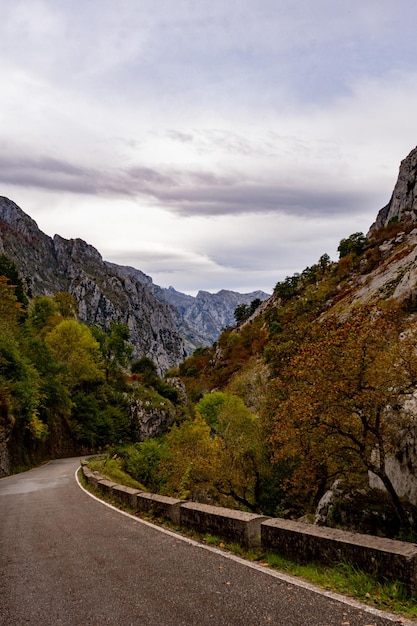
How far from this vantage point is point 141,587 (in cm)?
626

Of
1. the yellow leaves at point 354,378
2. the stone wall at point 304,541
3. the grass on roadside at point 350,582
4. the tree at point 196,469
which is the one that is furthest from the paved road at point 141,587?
the tree at point 196,469

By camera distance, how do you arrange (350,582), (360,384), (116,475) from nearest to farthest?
(350,582) < (360,384) < (116,475)

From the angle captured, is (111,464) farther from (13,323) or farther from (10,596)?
(13,323)

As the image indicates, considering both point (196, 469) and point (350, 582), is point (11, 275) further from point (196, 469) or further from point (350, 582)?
point (350, 582)

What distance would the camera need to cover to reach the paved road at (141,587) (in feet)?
16.7

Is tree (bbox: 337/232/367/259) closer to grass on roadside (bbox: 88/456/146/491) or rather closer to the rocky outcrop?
the rocky outcrop

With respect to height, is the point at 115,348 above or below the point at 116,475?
above

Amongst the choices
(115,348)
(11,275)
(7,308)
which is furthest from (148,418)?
(11,275)

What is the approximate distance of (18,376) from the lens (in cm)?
3659

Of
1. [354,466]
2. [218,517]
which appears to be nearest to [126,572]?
[218,517]

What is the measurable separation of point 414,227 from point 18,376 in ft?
270

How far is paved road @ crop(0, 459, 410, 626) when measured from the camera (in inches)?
200

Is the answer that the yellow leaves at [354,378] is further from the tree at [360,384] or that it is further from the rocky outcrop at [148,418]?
the rocky outcrop at [148,418]

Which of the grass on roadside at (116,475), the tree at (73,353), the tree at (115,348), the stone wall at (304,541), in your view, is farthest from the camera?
the tree at (115,348)
